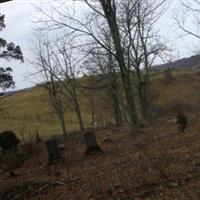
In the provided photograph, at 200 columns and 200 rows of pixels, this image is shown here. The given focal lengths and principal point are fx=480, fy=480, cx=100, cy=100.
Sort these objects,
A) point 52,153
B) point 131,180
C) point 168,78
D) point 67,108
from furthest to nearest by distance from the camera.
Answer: point 168,78 < point 67,108 < point 52,153 < point 131,180

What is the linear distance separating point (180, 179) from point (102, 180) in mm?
2380

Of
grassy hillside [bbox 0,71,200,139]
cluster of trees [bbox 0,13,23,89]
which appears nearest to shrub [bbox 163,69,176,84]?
grassy hillside [bbox 0,71,200,139]

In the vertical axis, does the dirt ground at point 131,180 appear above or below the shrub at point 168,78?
below

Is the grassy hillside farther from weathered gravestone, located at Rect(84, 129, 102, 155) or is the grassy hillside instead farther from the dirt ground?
the dirt ground

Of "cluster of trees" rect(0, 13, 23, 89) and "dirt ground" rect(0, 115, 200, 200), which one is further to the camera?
"cluster of trees" rect(0, 13, 23, 89)

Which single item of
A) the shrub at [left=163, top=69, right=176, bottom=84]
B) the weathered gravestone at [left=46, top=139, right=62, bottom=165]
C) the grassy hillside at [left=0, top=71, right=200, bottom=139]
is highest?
the shrub at [left=163, top=69, right=176, bottom=84]

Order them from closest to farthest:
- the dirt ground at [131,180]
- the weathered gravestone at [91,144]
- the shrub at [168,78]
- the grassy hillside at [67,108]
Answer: the dirt ground at [131,180]
the weathered gravestone at [91,144]
the grassy hillside at [67,108]
the shrub at [168,78]

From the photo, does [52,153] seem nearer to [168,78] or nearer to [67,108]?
[67,108]

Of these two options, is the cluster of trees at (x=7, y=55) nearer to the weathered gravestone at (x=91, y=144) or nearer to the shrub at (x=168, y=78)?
the weathered gravestone at (x=91, y=144)

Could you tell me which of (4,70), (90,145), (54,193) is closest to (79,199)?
(54,193)

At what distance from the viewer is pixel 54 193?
37.6ft

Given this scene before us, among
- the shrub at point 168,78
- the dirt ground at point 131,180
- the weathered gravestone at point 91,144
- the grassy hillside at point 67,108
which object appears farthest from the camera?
the shrub at point 168,78

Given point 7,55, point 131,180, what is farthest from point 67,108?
point 131,180

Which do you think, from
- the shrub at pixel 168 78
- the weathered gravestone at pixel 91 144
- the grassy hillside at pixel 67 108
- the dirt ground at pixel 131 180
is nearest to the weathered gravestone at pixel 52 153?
the weathered gravestone at pixel 91 144
